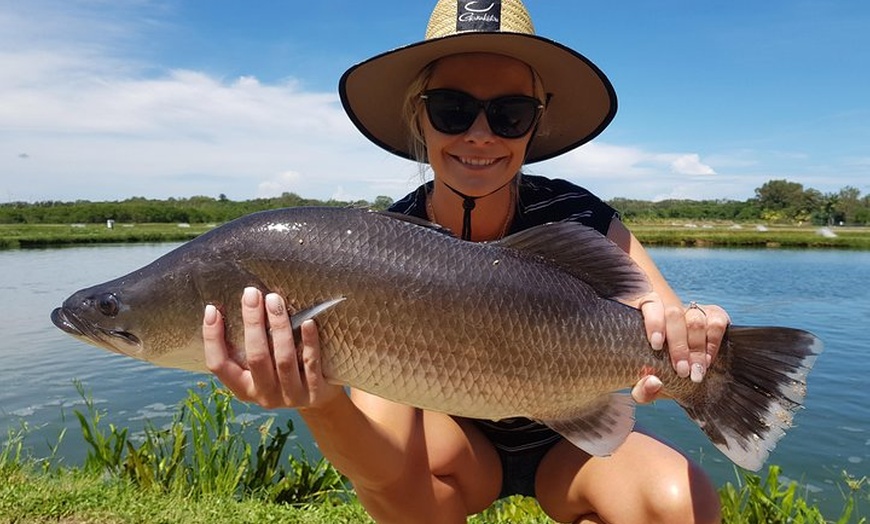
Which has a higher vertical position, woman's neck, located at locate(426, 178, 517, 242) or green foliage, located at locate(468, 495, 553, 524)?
woman's neck, located at locate(426, 178, 517, 242)

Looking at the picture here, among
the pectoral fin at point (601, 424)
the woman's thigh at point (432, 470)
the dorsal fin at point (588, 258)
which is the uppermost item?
the dorsal fin at point (588, 258)

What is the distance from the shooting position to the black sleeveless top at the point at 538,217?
10.1 ft

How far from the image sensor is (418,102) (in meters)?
2.95

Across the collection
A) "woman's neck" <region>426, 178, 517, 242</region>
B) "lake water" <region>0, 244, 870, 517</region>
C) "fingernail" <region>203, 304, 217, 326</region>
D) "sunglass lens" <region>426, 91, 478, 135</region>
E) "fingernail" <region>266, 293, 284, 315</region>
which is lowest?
"lake water" <region>0, 244, 870, 517</region>

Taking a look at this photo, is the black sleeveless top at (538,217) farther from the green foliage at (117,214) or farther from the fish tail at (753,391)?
the green foliage at (117,214)

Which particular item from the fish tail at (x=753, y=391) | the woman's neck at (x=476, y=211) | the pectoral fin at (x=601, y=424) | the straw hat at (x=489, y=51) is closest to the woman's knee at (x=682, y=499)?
the fish tail at (x=753, y=391)

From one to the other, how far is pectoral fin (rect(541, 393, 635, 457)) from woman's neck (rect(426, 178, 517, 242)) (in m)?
1.09

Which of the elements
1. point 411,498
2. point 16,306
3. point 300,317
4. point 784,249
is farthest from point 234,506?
point 784,249

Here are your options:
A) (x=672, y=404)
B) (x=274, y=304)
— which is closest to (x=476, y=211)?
(x=274, y=304)

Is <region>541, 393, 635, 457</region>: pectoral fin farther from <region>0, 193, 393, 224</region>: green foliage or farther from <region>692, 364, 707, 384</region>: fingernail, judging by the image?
<region>0, 193, 393, 224</region>: green foliage

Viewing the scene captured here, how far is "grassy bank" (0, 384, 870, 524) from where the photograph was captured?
13.2 ft

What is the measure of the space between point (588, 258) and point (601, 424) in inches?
24.3

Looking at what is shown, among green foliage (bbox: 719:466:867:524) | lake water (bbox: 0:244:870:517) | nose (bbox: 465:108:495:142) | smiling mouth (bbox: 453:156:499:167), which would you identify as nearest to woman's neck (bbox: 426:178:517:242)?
smiling mouth (bbox: 453:156:499:167)

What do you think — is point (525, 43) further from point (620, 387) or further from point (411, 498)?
point (411, 498)
